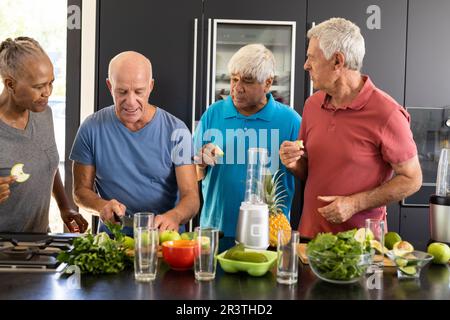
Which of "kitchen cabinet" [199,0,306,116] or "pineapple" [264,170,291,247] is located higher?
"kitchen cabinet" [199,0,306,116]

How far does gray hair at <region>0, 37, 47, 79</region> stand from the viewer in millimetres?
2397

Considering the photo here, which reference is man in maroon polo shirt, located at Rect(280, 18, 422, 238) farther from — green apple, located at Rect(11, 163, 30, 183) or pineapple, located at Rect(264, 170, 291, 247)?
green apple, located at Rect(11, 163, 30, 183)

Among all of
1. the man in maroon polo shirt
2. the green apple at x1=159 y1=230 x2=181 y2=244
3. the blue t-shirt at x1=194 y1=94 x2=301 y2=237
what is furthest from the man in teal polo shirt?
the green apple at x1=159 y1=230 x2=181 y2=244

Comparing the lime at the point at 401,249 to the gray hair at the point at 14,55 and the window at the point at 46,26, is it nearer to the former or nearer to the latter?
the gray hair at the point at 14,55

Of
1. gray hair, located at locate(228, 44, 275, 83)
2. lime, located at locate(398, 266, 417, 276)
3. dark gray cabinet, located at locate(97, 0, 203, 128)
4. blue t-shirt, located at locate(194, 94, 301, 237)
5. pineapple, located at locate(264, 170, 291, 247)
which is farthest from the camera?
dark gray cabinet, located at locate(97, 0, 203, 128)

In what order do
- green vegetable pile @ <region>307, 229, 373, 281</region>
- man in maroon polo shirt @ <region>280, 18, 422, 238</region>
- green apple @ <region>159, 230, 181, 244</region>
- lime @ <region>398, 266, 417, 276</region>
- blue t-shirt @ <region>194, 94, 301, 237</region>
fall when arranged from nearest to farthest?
green vegetable pile @ <region>307, 229, 373, 281</region>
lime @ <region>398, 266, 417, 276</region>
green apple @ <region>159, 230, 181, 244</region>
man in maroon polo shirt @ <region>280, 18, 422, 238</region>
blue t-shirt @ <region>194, 94, 301, 237</region>

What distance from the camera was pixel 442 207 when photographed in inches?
91.4

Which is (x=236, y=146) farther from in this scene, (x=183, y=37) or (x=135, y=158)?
(x=183, y=37)

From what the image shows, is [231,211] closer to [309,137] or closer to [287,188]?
[287,188]

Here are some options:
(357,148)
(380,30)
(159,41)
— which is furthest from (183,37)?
(357,148)

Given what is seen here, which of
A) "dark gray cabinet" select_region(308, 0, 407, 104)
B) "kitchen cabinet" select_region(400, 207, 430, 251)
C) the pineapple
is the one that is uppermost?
"dark gray cabinet" select_region(308, 0, 407, 104)

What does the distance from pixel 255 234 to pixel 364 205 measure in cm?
56

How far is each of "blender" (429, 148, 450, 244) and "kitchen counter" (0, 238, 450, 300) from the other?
0.46 meters

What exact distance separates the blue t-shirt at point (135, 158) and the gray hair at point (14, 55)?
0.40 m
